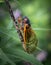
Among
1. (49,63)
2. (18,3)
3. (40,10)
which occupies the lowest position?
(49,63)

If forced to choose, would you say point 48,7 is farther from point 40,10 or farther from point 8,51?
point 8,51

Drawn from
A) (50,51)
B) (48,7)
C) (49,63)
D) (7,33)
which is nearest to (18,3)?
(7,33)

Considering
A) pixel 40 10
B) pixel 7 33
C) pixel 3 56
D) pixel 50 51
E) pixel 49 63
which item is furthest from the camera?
pixel 40 10

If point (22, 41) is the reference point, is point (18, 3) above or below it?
above

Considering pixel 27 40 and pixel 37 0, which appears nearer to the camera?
pixel 27 40

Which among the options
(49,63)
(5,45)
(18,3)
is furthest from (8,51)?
(49,63)

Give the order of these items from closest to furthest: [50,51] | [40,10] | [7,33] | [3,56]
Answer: [3,56] < [7,33] < [50,51] < [40,10]

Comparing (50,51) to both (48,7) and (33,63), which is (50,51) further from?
(33,63)
